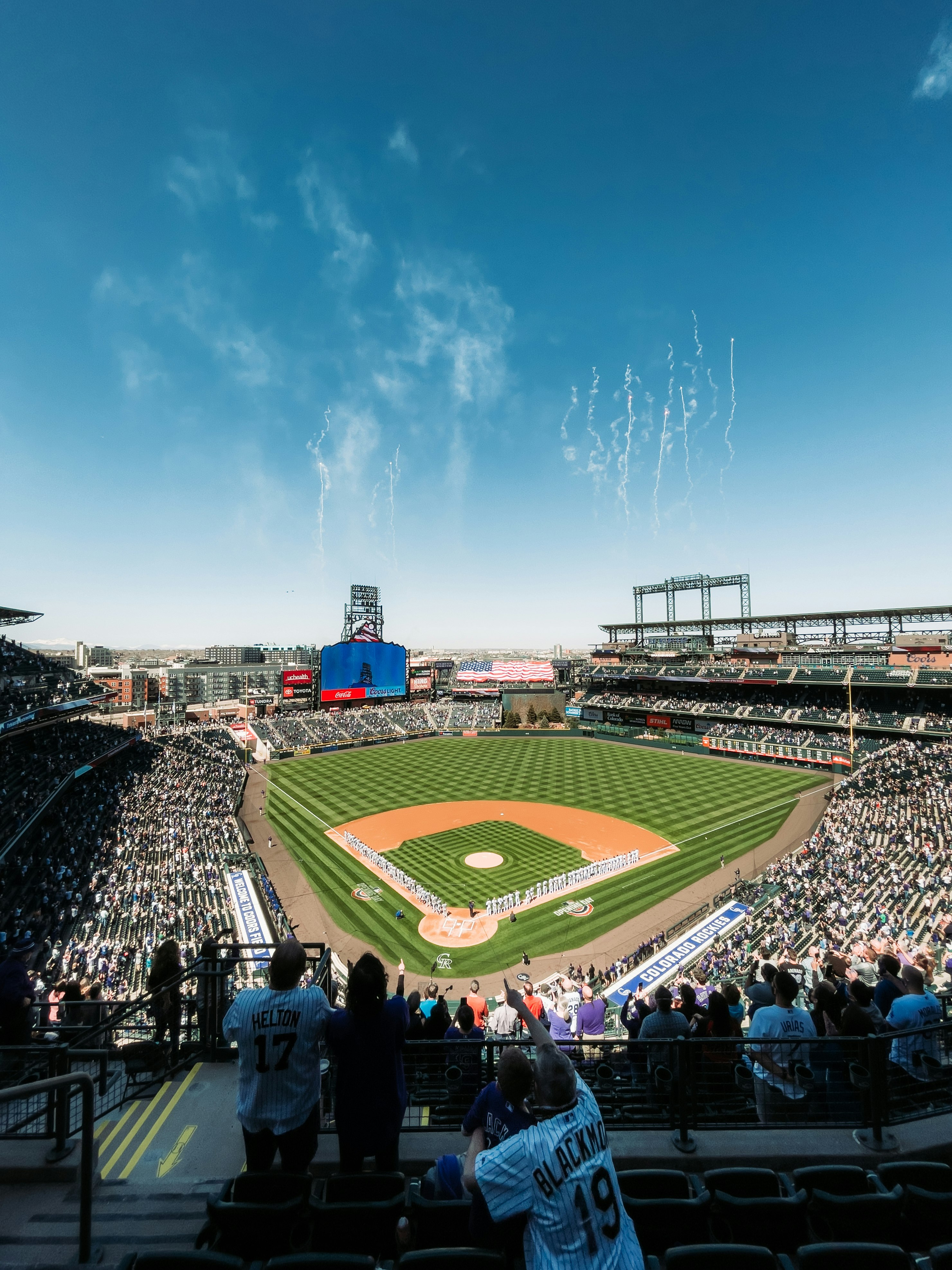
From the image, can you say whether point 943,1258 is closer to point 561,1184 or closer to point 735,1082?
point 561,1184

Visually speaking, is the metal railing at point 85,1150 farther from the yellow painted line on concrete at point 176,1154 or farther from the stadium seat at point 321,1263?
the stadium seat at point 321,1263

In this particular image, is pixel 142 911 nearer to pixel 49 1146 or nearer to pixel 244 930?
pixel 244 930

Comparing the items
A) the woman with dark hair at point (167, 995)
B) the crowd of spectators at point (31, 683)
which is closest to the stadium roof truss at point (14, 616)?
the crowd of spectators at point (31, 683)

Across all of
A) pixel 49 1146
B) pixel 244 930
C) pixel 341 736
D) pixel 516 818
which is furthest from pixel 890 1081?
pixel 341 736

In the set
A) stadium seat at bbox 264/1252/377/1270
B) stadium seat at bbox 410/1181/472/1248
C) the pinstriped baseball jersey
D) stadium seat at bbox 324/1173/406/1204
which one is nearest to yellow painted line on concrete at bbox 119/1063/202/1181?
the pinstriped baseball jersey

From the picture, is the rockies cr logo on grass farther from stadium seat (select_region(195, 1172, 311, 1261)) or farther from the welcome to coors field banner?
stadium seat (select_region(195, 1172, 311, 1261))

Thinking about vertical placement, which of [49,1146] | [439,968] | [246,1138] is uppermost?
[246,1138]
